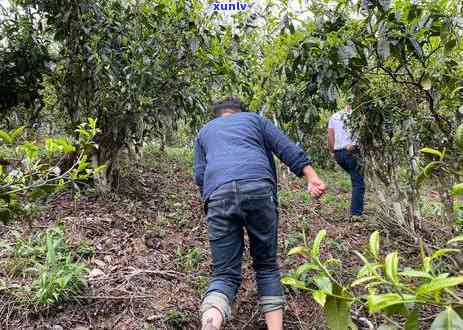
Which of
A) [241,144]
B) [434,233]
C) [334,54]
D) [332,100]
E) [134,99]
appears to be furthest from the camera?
[134,99]

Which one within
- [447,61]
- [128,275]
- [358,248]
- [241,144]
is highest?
[447,61]

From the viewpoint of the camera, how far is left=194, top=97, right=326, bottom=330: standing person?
261 centimetres

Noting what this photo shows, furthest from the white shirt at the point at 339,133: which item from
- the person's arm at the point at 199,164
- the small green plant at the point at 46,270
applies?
the small green plant at the point at 46,270

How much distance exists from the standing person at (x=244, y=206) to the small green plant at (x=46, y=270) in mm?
939

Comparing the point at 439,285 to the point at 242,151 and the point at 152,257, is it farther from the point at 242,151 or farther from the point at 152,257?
the point at 152,257

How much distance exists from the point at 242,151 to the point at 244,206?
37cm

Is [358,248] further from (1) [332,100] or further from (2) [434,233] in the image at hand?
(1) [332,100]

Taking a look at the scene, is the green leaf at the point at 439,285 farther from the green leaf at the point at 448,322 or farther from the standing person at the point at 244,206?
the standing person at the point at 244,206

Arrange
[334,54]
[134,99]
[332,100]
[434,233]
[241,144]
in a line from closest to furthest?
1. [334,54]
2. [241,144]
3. [332,100]
4. [434,233]
5. [134,99]

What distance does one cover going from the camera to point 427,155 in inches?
123

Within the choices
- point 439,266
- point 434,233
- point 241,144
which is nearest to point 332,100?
point 241,144

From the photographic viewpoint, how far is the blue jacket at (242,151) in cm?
271

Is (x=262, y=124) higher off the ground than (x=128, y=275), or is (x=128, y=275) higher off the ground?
(x=262, y=124)

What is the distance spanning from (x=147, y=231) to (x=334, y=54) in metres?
2.39
